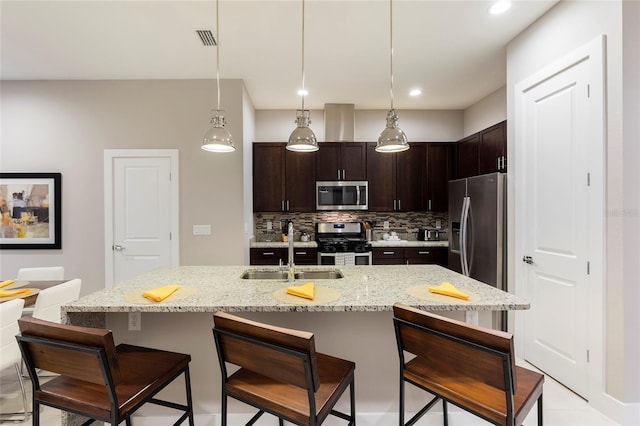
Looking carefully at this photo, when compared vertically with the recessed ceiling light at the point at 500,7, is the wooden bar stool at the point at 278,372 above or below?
below

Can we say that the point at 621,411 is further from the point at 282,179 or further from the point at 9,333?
the point at 282,179

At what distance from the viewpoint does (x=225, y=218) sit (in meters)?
3.54

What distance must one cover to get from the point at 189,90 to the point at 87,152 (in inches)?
54.1

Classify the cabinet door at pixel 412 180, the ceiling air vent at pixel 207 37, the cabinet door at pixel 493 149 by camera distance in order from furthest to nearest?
1. the cabinet door at pixel 412 180
2. the cabinet door at pixel 493 149
3. the ceiling air vent at pixel 207 37

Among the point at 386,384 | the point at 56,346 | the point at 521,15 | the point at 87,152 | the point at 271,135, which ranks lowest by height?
the point at 386,384

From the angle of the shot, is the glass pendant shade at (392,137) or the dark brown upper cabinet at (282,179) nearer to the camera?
the glass pendant shade at (392,137)

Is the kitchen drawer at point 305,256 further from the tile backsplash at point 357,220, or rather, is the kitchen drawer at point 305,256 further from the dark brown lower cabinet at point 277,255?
the tile backsplash at point 357,220

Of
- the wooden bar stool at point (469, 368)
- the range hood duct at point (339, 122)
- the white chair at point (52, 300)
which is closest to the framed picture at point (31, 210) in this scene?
the white chair at point (52, 300)

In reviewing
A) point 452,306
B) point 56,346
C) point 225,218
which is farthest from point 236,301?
point 225,218

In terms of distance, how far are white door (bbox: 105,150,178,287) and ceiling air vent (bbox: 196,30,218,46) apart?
1.30 meters

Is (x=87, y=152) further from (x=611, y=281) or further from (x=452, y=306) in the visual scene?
(x=611, y=281)

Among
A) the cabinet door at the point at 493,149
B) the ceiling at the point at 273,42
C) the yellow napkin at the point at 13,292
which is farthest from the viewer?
the cabinet door at the point at 493,149

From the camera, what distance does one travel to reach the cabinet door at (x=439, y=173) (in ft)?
14.6

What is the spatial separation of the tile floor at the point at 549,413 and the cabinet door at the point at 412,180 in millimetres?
2582
